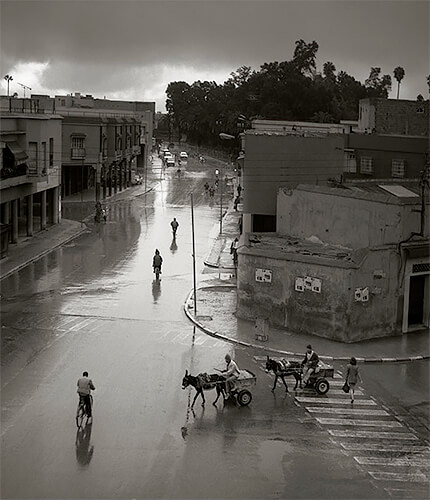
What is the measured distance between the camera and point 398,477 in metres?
17.0

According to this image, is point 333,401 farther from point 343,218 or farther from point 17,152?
point 17,152

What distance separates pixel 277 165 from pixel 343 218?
8.14 meters

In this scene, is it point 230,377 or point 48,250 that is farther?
point 48,250

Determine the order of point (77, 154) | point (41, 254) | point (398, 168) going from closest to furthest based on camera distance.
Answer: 1. point (398, 168)
2. point (41, 254)
3. point (77, 154)

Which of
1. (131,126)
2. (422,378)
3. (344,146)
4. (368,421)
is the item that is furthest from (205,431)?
(131,126)

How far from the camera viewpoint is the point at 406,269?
28.5 m

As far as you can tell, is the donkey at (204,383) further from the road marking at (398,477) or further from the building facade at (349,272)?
the building facade at (349,272)

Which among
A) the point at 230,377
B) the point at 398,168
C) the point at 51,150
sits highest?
the point at 51,150

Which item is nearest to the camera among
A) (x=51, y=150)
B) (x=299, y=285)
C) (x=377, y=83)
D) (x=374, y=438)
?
(x=374, y=438)

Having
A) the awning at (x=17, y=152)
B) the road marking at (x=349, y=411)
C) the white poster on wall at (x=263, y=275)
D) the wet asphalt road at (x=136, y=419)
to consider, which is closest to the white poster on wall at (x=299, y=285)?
the white poster on wall at (x=263, y=275)

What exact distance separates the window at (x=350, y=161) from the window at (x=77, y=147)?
37547mm

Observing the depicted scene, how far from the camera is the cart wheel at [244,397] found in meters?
21.0

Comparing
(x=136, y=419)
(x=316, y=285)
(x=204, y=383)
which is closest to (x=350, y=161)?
(x=316, y=285)

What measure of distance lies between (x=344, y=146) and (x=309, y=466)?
82.6ft
